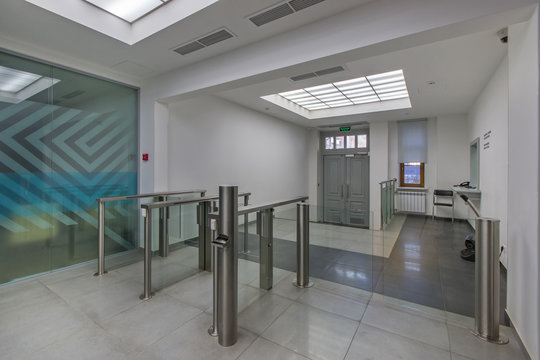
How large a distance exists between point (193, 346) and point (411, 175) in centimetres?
807

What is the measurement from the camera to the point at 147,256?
113 inches

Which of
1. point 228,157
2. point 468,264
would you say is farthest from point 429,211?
point 228,157

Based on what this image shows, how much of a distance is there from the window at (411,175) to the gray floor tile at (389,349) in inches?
274

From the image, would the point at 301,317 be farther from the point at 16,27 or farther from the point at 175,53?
the point at 16,27

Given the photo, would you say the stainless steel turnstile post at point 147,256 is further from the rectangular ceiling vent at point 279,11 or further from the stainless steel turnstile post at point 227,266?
the rectangular ceiling vent at point 279,11

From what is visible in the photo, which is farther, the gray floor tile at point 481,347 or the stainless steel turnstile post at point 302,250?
the stainless steel turnstile post at point 302,250

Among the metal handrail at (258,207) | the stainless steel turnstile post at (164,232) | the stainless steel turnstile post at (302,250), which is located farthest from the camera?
the stainless steel turnstile post at (164,232)

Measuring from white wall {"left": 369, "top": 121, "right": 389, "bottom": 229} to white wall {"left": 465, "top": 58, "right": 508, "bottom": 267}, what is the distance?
241 centimetres

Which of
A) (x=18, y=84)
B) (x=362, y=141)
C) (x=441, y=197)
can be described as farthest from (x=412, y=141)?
(x=18, y=84)

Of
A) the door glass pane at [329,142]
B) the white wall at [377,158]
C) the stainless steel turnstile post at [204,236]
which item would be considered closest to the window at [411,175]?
the white wall at [377,158]

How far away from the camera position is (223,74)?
3.46 metres

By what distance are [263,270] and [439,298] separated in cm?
201

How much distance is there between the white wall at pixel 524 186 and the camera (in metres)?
1.74

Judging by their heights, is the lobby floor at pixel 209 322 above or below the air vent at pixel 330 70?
below
